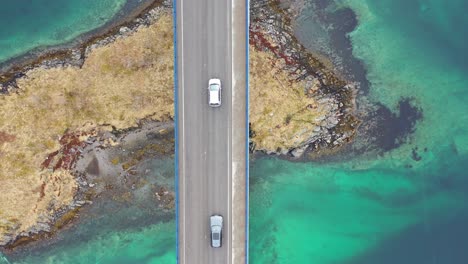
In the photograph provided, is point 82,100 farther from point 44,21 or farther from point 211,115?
point 211,115

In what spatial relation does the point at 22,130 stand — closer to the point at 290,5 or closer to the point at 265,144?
the point at 265,144

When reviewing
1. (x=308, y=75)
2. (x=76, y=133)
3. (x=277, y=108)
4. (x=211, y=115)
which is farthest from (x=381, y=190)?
(x=76, y=133)

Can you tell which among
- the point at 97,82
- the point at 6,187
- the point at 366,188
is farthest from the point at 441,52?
the point at 6,187

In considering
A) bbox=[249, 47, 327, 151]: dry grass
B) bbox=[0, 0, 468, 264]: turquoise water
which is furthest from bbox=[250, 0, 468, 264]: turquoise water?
bbox=[249, 47, 327, 151]: dry grass

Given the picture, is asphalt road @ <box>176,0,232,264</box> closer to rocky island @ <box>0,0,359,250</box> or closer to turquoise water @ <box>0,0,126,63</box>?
rocky island @ <box>0,0,359,250</box>

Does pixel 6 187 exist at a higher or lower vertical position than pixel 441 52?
lower

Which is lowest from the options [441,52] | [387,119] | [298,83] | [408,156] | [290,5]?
[408,156]
